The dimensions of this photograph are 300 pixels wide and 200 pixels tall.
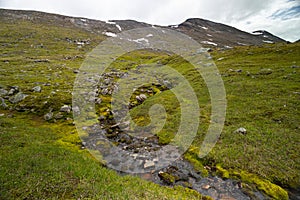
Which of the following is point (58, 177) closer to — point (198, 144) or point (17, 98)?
point (198, 144)

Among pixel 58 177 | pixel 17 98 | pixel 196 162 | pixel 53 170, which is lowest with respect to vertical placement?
pixel 17 98

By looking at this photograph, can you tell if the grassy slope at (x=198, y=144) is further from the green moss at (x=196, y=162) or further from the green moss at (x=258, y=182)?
the green moss at (x=258, y=182)

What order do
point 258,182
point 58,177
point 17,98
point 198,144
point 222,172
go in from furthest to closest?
1. point 17,98
2. point 198,144
3. point 222,172
4. point 258,182
5. point 58,177

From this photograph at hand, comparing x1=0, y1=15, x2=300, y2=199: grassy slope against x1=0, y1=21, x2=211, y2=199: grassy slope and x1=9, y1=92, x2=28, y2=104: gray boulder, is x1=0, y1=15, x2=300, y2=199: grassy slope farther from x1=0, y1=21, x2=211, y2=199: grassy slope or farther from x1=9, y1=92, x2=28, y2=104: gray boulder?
x1=9, y1=92, x2=28, y2=104: gray boulder

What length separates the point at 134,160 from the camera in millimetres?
14359

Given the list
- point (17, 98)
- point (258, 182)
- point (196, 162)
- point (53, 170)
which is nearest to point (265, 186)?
point (258, 182)

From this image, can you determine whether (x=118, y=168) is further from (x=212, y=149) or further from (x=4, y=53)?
(x=4, y=53)

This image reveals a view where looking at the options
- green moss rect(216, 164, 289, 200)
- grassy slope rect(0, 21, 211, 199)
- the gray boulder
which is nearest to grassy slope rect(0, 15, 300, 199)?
grassy slope rect(0, 21, 211, 199)

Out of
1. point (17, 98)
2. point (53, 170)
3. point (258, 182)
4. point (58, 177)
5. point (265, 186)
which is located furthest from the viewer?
point (17, 98)

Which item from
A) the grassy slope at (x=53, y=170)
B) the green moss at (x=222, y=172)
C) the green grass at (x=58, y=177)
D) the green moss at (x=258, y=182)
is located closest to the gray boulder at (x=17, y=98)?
the grassy slope at (x=53, y=170)

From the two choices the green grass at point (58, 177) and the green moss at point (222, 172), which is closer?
the green grass at point (58, 177)

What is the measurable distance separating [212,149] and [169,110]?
9.50 m

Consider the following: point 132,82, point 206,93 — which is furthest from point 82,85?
point 206,93

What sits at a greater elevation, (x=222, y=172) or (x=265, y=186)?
(x=265, y=186)
